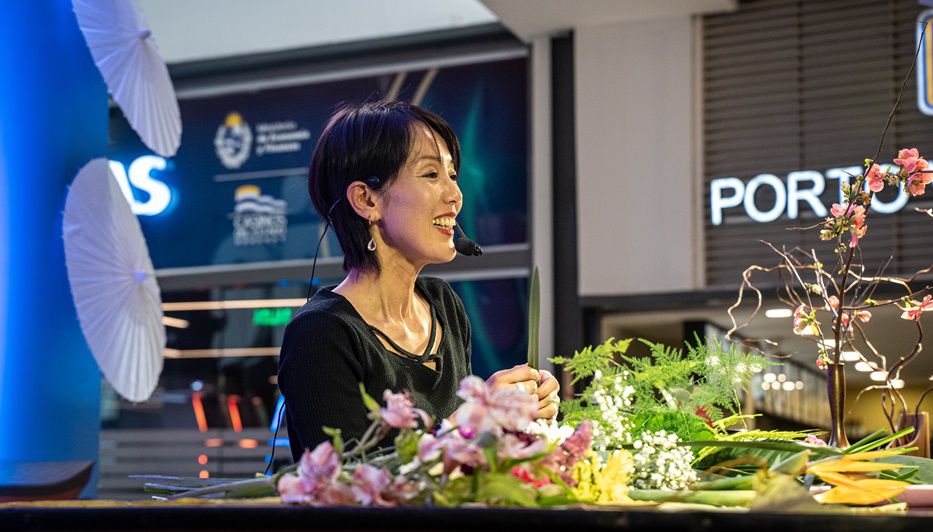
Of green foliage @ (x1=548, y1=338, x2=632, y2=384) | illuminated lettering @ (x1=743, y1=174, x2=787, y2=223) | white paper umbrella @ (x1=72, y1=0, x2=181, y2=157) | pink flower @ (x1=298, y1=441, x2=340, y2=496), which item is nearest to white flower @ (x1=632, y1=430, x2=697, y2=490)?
green foliage @ (x1=548, y1=338, x2=632, y2=384)

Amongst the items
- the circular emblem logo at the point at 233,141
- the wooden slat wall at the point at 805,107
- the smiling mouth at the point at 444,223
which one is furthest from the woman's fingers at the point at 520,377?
the circular emblem logo at the point at 233,141

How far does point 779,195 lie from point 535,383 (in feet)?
15.9

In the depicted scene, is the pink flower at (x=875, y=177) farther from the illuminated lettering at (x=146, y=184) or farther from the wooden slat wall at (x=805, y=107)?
the illuminated lettering at (x=146, y=184)

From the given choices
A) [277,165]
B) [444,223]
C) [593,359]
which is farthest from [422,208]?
[277,165]

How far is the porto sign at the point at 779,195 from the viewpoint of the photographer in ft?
18.8

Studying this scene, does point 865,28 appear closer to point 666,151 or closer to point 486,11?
point 666,151

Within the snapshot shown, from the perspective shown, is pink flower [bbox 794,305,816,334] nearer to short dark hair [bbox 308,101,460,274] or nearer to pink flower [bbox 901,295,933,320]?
pink flower [bbox 901,295,933,320]

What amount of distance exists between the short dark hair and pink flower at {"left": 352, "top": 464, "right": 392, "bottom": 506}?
3.12 feet

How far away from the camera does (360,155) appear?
175 cm

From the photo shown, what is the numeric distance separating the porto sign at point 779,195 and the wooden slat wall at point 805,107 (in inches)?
1.3

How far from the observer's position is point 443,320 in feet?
6.16

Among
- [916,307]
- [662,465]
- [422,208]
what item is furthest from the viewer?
[916,307]

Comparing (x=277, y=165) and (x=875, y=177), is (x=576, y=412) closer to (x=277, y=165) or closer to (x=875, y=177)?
(x=875, y=177)

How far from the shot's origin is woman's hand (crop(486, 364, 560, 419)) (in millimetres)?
1261
